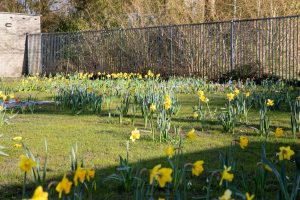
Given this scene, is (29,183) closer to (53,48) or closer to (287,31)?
A: (287,31)

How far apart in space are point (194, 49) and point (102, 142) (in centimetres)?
989

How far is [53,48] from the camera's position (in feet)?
59.2

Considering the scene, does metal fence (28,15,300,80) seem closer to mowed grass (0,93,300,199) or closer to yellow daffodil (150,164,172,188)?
mowed grass (0,93,300,199)

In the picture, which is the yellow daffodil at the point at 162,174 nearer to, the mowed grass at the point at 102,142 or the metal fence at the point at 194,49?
the mowed grass at the point at 102,142

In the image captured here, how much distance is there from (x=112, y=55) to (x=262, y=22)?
565 centimetres

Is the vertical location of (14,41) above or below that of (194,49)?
above

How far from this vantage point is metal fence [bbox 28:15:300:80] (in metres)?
12.3

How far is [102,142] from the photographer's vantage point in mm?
4328

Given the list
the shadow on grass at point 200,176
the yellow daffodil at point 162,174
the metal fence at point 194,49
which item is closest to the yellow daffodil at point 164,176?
the yellow daffodil at point 162,174

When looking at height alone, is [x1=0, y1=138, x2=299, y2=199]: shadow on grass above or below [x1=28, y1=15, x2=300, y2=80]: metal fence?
below

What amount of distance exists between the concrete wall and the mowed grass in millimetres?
12794

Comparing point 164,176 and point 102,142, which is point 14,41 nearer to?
point 102,142

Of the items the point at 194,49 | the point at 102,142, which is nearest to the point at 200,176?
the point at 102,142

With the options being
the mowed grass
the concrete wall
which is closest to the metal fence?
the concrete wall
